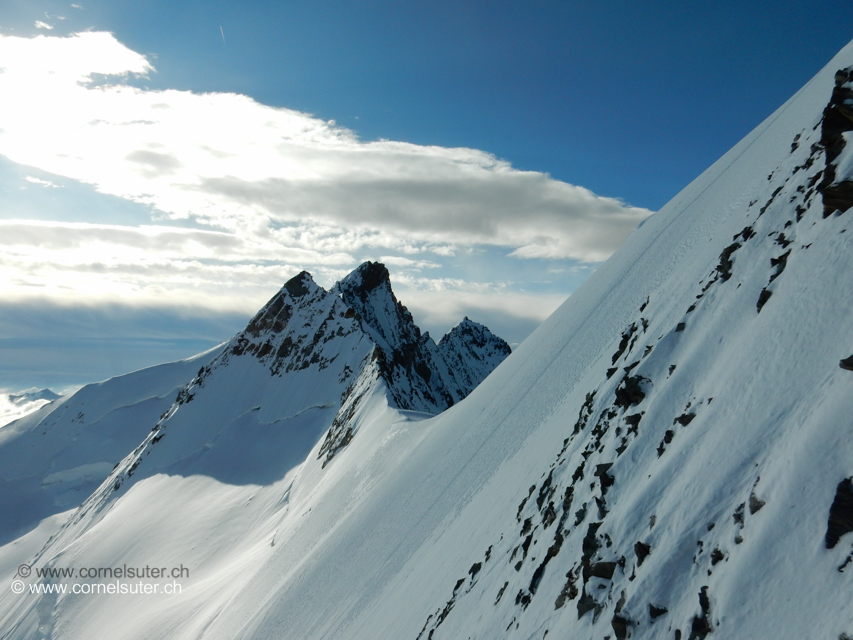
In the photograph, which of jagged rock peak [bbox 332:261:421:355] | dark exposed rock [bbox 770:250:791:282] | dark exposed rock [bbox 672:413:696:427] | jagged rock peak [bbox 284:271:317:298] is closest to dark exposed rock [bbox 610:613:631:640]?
dark exposed rock [bbox 672:413:696:427]

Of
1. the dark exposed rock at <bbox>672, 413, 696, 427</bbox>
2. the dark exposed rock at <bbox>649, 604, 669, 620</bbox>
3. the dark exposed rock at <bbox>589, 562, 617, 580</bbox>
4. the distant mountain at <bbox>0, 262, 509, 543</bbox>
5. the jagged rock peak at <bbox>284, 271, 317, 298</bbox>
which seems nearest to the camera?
the dark exposed rock at <bbox>649, 604, 669, 620</bbox>

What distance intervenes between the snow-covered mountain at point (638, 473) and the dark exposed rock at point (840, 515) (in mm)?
17

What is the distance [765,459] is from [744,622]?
5.44ft

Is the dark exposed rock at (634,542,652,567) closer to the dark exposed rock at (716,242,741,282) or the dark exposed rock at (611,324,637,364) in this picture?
the dark exposed rock at (716,242,741,282)

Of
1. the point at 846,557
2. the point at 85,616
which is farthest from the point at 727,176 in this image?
the point at 85,616

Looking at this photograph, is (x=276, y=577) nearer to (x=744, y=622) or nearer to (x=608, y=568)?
(x=608, y=568)

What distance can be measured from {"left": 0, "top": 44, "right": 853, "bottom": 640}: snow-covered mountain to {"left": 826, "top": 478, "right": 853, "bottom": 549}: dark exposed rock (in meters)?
0.02

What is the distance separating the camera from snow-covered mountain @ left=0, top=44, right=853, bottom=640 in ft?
15.6

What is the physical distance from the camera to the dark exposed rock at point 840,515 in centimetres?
409

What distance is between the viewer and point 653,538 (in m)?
5.87

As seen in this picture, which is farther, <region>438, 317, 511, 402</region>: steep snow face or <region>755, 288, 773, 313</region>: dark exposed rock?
<region>438, 317, 511, 402</region>: steep snow face

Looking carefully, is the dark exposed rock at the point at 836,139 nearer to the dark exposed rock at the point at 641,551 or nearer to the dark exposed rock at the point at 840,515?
the dark exposed rock at the point at 840,515

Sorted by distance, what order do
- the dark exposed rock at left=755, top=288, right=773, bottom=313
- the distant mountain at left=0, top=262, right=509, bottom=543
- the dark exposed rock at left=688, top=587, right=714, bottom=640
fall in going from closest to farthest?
the dark exposed rock at left=688, top=587, right=714, bottom=640 < the dark exposed rock at left=755, top=288, right=773, bottom=313 < the distant mountain at left=0, top=262, right=509, bottom=543

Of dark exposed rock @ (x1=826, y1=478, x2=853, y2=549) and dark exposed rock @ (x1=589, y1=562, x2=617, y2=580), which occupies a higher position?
dark exposed rock @ (x1=826, y1=478, x2=853, y2=549)
